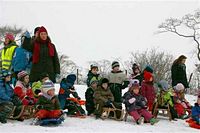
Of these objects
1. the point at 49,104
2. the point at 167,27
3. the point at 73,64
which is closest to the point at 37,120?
the point at 49,104

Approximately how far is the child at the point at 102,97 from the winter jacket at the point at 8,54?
2.17 metres

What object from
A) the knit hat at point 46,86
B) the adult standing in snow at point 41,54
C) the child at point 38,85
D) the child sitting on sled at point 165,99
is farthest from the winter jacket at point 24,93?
the child sitting on sled at point 165,99

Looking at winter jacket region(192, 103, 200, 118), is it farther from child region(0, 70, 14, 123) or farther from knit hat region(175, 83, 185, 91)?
child region(0, 70, 14, 123)

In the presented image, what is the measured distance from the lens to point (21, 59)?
27.7 ft

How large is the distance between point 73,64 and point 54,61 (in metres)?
52.1

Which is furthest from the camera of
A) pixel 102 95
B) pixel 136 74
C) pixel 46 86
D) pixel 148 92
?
pixel 136 74

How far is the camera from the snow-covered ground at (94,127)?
21.7 ft

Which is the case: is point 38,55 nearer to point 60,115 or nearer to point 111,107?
point 60,115

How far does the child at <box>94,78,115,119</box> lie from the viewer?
852 centimetres

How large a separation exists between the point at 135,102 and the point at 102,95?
2.61 feet

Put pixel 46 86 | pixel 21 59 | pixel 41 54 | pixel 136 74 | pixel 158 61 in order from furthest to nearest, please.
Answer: pixel 158 61
pixel 136 74
pixel 21 59
pixel 41 54
pixel 46 86

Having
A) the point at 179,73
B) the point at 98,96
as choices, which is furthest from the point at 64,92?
the point at 179,73

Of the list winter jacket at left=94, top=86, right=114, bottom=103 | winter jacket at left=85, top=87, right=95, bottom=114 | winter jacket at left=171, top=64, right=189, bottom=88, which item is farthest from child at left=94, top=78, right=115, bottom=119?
winter jacket at left=171, top=64, right=189, bottom=88

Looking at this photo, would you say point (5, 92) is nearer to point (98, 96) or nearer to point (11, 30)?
point (98, 96)
